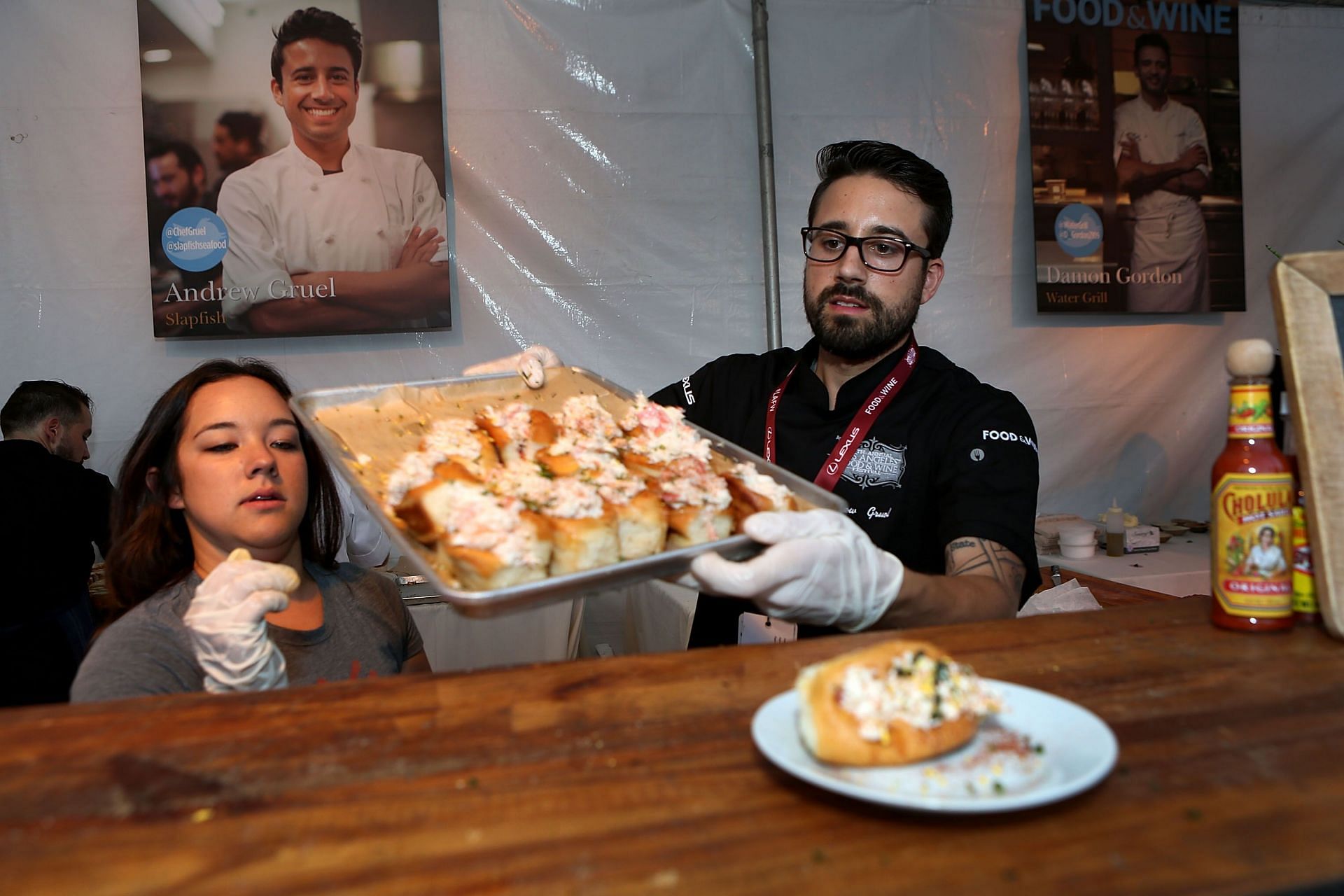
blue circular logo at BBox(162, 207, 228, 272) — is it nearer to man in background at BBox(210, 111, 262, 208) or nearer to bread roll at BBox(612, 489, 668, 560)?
man in background at BBox(210, 111, 262, 208)

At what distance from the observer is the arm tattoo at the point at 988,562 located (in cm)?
202

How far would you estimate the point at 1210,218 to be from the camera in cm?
498

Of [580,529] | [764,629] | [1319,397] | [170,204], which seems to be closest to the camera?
[1319,397]

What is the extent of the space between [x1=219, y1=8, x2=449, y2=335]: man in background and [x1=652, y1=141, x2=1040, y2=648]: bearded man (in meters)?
1.97

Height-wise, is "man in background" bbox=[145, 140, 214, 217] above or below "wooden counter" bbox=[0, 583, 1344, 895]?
above

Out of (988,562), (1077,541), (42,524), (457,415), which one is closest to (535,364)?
(457,415)

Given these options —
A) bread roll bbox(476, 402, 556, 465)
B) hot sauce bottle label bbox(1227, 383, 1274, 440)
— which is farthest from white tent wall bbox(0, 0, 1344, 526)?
hot sauce bottle label bbox(1227, 383, 1274, 440)

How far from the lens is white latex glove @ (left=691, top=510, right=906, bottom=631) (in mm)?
1449

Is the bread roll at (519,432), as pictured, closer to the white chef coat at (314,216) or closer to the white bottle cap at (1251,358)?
the white bottle cap at (1251,358)

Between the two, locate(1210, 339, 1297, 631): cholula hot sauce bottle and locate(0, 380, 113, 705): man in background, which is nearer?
locate(1210, 339, 1297, 631): cholula hot sauce bottle

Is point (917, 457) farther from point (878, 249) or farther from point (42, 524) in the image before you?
point (42, 524)

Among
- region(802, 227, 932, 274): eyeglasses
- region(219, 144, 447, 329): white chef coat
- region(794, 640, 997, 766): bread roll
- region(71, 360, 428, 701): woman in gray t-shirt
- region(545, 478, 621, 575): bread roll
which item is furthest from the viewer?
region(219, 144, 447, 329): white chef coat

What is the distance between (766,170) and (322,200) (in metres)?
2.08

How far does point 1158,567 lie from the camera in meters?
4.10
